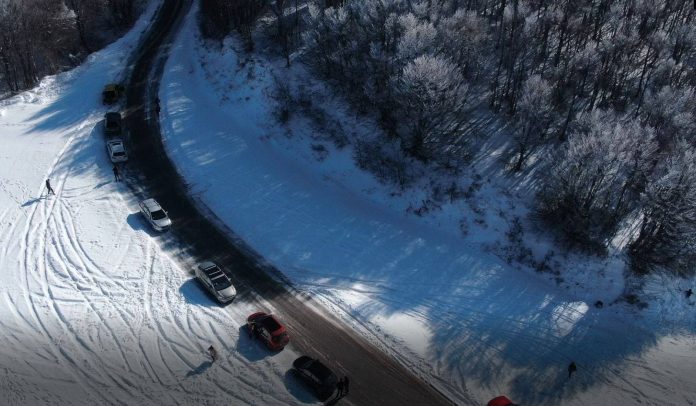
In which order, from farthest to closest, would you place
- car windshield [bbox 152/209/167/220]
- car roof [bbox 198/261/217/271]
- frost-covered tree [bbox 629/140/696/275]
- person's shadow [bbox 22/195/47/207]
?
person's shadow [bbox 22/195/47/207]
car windshield [bbox 152/209/167/220]
frost-covered tree [bbox 629/140/696/275]
car roof [bbox 198/261/217/271]

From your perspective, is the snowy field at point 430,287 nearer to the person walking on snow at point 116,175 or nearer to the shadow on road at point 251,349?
the person walking on snow at point 116,175

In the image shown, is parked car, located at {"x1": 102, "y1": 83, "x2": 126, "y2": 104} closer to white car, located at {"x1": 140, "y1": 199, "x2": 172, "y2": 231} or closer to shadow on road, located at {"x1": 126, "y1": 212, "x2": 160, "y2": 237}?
shadow on road, located at {"x1": 126, "y1": 212, "x2": 160, "y2": 237}

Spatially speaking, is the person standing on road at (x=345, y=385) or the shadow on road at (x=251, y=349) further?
the shadow on road at (x=251, y=349)

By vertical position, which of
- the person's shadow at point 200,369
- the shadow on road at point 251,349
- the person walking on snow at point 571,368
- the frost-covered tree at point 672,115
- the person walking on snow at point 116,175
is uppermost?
the person walking on snow at point 116,175

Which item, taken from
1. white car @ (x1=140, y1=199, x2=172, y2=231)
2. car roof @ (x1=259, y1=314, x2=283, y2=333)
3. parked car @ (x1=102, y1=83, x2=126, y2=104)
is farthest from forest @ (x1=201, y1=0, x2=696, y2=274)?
car roof @ (x1=259, y1=314, x2=283, y2=333)

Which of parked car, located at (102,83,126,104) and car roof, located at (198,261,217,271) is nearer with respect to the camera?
car roof, located at (198,261,217,271)

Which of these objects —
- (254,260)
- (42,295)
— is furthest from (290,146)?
(42,295)

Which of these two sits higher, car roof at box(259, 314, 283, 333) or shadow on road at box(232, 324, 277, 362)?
car roof at box(259, 314, 283, 333)

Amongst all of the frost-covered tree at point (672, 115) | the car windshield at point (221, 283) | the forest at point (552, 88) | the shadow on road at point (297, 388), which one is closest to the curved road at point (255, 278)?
the shadow on road at point (297, 388)
